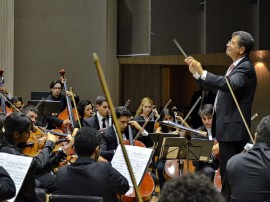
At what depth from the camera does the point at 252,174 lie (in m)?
3.20

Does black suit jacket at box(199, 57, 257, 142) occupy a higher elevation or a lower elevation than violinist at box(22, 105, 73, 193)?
higher

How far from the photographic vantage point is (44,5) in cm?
1082

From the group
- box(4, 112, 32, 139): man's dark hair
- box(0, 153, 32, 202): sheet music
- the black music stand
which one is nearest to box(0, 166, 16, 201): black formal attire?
box(0, 153, 32, 202): sheet music

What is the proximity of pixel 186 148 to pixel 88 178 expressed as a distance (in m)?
2.33

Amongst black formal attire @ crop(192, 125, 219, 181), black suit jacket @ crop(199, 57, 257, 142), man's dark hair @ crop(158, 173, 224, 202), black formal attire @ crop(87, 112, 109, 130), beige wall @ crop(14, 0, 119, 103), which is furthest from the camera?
beige wall @ crop(14, 0, 119, 103)

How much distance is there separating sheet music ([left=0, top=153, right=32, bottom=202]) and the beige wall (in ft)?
23.4

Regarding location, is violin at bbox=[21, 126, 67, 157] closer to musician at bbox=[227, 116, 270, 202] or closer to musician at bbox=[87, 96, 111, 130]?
musician at bbox=[87, 96, 111, 130]

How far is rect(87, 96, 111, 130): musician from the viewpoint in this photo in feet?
23.2

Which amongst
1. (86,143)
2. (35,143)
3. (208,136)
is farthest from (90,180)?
(208,136)

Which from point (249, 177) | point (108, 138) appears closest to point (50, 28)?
point (108, 138)

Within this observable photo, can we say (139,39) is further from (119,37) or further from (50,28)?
(50,28)

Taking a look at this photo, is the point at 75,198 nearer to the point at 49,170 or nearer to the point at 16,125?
the point at 16,125

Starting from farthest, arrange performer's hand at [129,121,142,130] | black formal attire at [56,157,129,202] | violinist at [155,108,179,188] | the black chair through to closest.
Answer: violinist at [155,108,179,188], performer's hand at [129,121,142,130], black formal attire at [56,157,129,202], the black chair

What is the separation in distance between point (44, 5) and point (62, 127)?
139 inches
